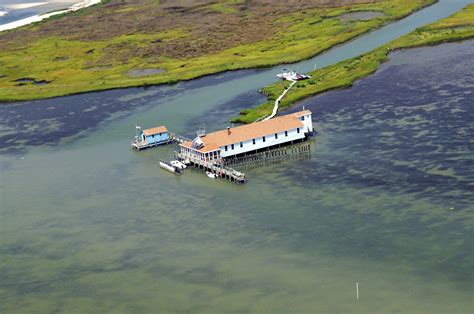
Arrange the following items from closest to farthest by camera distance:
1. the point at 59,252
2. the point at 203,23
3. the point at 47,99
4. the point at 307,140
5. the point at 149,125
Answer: the point at 59,252, the point at 307,140, the point at 149,125, the point at 47,99, the point at 203,23

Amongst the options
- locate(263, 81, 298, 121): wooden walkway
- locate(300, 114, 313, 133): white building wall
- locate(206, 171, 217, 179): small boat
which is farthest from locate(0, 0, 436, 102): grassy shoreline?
locate(206, 171, 217, 179): small boat

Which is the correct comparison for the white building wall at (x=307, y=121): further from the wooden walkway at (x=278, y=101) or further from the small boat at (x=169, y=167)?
the small boat at (x=169, y=167)

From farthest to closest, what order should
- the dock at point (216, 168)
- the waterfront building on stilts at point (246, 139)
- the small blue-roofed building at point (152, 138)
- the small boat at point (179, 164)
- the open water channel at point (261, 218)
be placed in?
the small blue-roofed building at point (152, 138)
the waterfront building on stilts at point (246, 139)
the small boat at point (179, 164)
the dock at point (216, 168)
the open water channel at point (261, 218)

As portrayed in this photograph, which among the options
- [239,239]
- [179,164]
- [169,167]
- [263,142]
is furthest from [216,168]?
[239,239]

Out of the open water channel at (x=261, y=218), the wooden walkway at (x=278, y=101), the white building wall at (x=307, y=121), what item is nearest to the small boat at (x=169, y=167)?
the open water channel at (x=261, y=218)

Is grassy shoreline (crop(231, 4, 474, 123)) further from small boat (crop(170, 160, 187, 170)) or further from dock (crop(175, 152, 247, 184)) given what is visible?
small boat (crop(170, 160, 187, 170))

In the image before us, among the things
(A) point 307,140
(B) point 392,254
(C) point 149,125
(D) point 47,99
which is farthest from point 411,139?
(D) point 47,99

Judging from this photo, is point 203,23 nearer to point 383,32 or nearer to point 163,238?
point 383,32
